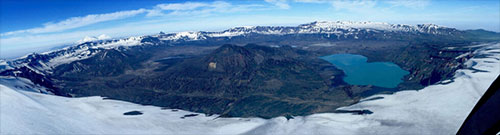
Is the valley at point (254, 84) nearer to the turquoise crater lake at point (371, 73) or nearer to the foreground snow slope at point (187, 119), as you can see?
the turquoise crater lake at point (371, 73)

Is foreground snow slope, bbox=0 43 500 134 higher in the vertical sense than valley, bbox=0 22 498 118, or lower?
higher

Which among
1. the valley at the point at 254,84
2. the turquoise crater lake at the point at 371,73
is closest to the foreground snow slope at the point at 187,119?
the valley at the point at 254,84

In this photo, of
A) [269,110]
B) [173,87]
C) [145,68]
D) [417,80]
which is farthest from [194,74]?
[417,80]

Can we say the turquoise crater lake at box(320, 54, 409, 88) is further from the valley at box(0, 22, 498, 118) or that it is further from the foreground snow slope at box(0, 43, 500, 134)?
the foreground snow slope at box(0, 43, 500, 134)

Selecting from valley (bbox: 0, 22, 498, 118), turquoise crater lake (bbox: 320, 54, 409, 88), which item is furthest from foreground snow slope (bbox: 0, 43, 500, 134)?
turquoise crater lake (bbox: 320, 54, 409, 88)

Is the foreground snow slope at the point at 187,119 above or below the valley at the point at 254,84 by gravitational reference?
above

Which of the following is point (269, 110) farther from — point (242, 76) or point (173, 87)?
point (173, 87)

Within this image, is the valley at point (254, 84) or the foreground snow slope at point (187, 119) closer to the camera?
the foreground snow slope at point (187, 119)
